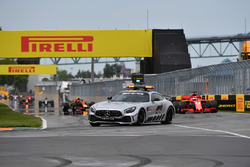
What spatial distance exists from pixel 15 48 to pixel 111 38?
26.5ft

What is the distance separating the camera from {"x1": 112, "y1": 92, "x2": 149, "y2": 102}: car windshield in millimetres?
19125

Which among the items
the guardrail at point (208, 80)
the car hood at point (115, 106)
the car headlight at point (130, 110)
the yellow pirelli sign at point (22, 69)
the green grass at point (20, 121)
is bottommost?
the green grass at point (20, 121)

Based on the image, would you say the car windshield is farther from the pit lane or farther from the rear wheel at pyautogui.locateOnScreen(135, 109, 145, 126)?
the pit lane

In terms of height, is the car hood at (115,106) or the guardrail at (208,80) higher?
the guardrail at (208,80)

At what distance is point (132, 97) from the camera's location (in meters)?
19.3

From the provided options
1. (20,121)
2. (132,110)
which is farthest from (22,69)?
(132,110)

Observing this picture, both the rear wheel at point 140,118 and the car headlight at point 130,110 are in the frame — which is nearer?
the car headlight at point 130,110

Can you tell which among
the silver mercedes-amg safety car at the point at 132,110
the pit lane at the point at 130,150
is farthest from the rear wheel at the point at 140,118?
the pit lane at the point at 130,150

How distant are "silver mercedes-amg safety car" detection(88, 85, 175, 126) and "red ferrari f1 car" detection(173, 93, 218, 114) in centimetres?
817

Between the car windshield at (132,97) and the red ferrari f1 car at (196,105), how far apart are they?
9.26m

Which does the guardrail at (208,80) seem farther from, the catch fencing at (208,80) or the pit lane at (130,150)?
the pit lane at (130,150)

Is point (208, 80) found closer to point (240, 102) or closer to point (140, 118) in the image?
point (240, 102)

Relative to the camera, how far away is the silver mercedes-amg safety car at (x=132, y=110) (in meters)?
17.9

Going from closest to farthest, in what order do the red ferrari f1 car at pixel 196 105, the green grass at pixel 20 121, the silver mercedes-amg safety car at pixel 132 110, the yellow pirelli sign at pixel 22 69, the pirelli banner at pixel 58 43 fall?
the silver mercedes-amg safety car at pixel 132 110
the green grass at pixel 20 121
the red ferrari f1 car at pixel 196 105
the pirelli banner at pixel 58 43
the yellow pirelli sign at pixel 22 69
